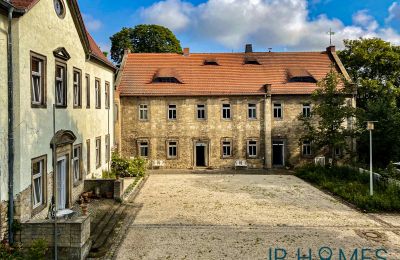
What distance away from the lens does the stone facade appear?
26562 mm

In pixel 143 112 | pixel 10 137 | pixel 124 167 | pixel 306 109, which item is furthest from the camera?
pixel 306 109

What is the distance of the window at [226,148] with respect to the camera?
26.8 metres

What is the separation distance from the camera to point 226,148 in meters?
26.8

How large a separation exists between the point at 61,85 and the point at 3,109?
15.1 feet

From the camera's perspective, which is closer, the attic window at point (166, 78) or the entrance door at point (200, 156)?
the entrance door at point (200, 156)

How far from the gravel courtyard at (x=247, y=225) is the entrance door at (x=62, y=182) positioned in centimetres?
296

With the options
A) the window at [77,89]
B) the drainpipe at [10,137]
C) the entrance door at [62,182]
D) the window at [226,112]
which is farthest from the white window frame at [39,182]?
the window at [226,112]

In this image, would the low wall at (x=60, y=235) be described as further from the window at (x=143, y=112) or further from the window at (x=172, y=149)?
the window at (x=143, y=112)

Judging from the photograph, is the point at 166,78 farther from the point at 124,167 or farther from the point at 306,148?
the point at 306,148

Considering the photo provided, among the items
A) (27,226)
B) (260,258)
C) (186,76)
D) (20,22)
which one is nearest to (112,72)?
(186,76)

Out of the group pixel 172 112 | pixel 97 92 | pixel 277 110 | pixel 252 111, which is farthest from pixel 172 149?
pixel 97 92

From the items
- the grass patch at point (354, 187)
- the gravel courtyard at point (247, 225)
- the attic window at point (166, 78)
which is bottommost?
the gravel courtyard at point (247, 225)

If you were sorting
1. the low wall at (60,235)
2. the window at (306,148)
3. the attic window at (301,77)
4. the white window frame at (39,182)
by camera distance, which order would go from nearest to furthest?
1. the low wall at (60,235)
2. the white window frame at (39,182)
3. the window at (306,148)
4. the attic window at (301,77)

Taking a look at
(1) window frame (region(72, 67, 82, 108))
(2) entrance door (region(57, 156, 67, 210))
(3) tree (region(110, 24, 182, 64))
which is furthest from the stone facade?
(3) tree (region(110, 24, 182, 64))
